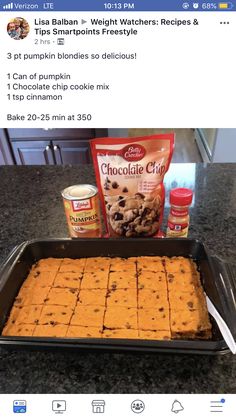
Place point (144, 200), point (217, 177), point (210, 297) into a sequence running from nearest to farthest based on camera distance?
point (210, 297)
point (144, 200)
point (217, 177)

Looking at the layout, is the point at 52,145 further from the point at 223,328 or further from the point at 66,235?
the point at 223,328

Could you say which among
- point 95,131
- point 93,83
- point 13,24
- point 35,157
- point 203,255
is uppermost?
point 13,24

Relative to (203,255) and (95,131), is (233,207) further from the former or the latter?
(95,131)

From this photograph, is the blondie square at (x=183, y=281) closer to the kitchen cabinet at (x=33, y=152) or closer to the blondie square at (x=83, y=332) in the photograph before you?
the blondie square at (x=83, y=332)

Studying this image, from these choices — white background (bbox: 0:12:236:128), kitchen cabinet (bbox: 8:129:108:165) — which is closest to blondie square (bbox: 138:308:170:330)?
white background (bbox: 0:12:236:128)

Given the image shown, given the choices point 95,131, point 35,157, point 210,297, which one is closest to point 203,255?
point 210,297

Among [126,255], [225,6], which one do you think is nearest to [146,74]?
[225,6]
